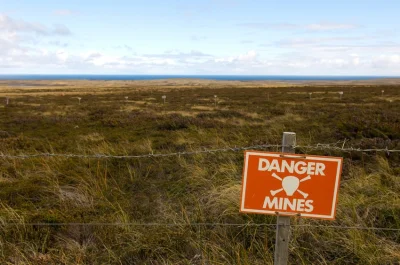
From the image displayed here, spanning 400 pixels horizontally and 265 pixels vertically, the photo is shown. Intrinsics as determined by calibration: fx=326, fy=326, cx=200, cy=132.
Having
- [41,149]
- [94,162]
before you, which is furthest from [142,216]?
[41,149]

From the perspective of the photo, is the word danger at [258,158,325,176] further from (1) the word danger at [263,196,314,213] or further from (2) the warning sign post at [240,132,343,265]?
(1) the word danger at [263,196,314,213]

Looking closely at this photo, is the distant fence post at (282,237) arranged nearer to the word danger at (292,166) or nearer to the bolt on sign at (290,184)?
the bolt on sign at (290,184)

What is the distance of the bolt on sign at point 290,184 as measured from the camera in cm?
215

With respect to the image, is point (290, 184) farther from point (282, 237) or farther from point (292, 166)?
point (282, 237)

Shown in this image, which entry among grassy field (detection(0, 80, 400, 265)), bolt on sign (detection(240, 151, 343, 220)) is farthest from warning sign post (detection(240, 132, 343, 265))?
grassy field (detection(0, 80, 400, 265))

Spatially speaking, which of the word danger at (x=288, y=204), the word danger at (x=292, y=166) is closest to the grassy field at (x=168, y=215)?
the word danger at (x=288, y=204)

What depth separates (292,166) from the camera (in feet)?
7.08

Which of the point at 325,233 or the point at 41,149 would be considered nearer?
the point at 325,233

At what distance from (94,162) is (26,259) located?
135 inches

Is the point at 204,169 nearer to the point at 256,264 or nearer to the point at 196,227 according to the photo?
the point at 196,227

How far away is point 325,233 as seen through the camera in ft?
11.3

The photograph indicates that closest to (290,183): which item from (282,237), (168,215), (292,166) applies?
(292,166)

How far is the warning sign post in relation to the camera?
7.06ft

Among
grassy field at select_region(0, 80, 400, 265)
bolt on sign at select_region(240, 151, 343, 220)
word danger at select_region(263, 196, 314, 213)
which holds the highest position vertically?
bolt on sign at select_region(240, 151, 343, 220)
